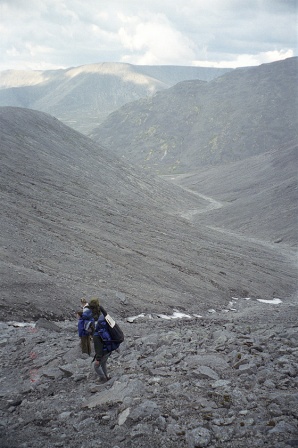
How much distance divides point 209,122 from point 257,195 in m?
68.7

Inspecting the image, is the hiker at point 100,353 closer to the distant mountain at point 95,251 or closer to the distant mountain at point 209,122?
the distant mountain at point 95,251

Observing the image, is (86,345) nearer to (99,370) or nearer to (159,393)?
(99,370)

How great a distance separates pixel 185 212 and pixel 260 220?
34.1 ft

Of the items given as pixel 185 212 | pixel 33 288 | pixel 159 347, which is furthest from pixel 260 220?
pixel 159 347

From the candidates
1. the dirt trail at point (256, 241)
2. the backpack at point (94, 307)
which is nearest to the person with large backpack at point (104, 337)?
the backpack at point (94, 307)

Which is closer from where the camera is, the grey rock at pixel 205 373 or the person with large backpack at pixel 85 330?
the grey rock at pixel 205 373

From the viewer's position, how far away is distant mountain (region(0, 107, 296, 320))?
17.7 metres

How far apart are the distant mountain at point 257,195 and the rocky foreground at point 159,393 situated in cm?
3803

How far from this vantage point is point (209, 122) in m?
126

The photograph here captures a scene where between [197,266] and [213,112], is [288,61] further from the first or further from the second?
[197,266]

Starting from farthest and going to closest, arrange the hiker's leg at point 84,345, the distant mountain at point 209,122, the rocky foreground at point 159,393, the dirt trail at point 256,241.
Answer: the distant mountain at point 209,122 < the dirt trail at point 256,241 < the hiker's leg at point 84,345 < the rocky foreground at point 159,393

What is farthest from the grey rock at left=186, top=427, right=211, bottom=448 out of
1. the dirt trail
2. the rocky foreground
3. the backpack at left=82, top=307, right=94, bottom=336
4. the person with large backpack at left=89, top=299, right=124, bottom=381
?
the dirt trail

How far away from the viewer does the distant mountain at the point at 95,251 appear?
17.7m

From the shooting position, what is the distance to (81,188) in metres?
40.1
